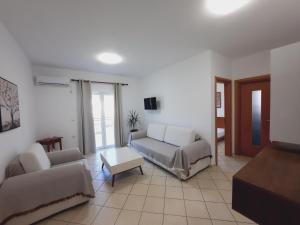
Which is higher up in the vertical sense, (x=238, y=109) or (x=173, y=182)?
(x=238, y=109)

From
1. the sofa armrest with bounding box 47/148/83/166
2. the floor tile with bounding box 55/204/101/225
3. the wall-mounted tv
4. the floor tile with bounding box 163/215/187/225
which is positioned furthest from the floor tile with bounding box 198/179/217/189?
the wall-mounted tv

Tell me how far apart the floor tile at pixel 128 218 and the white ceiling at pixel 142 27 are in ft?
8.18

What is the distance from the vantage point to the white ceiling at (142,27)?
153cm

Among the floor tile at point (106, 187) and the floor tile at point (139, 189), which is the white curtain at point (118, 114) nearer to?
the floor tile at point (106, 187)

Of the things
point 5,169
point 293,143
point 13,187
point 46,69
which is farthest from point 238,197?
point 46,69

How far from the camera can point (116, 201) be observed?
205 cm

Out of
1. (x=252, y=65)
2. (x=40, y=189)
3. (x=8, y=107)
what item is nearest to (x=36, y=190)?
(x=40, y=189)

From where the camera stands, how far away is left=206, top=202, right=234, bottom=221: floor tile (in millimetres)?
1672

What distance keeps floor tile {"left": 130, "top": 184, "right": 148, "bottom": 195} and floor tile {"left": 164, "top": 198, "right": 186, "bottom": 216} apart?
1.35 ft

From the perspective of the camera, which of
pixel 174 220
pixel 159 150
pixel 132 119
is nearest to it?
pixel 174 220

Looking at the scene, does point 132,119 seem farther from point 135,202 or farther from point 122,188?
point 135,202

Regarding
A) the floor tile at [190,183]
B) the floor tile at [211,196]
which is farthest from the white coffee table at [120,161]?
the floor tile at [211,196]

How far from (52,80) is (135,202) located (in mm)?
3445

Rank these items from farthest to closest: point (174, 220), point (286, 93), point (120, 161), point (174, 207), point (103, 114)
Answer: point (103, 114)
point (120, 161)
point (174, 207)
point (174, 220)
point (286, 93)
